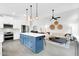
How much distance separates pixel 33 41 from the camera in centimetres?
175

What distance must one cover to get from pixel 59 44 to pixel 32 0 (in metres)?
0.94

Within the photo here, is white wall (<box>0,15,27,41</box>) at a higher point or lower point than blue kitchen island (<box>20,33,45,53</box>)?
higher

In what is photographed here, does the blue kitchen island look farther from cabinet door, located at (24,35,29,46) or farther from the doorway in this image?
the doorway

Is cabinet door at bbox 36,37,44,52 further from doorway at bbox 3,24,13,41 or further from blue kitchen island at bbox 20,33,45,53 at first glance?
doorway at bbox 3,24,13,41

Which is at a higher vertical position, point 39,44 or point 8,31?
point 8,31

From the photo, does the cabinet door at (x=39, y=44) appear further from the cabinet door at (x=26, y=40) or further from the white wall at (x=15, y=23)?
the white wall at (x=15, y=23)

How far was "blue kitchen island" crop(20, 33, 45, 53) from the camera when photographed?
68.7 inches

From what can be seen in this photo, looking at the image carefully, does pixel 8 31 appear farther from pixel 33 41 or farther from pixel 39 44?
pixel 39 44

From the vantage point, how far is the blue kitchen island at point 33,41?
1.75 metres

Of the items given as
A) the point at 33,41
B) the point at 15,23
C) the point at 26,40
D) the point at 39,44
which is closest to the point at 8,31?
the point at 15,23

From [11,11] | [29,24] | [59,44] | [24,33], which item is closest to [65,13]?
[59,44]

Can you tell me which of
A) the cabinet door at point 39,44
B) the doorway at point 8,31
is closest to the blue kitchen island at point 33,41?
the cabinet door at point 39,44

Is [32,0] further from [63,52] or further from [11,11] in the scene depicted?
[63,52]

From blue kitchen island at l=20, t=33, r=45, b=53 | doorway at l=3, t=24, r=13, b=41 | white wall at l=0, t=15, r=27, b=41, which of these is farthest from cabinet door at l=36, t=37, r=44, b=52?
doorway at l=3, t=24, r=13, b=41
